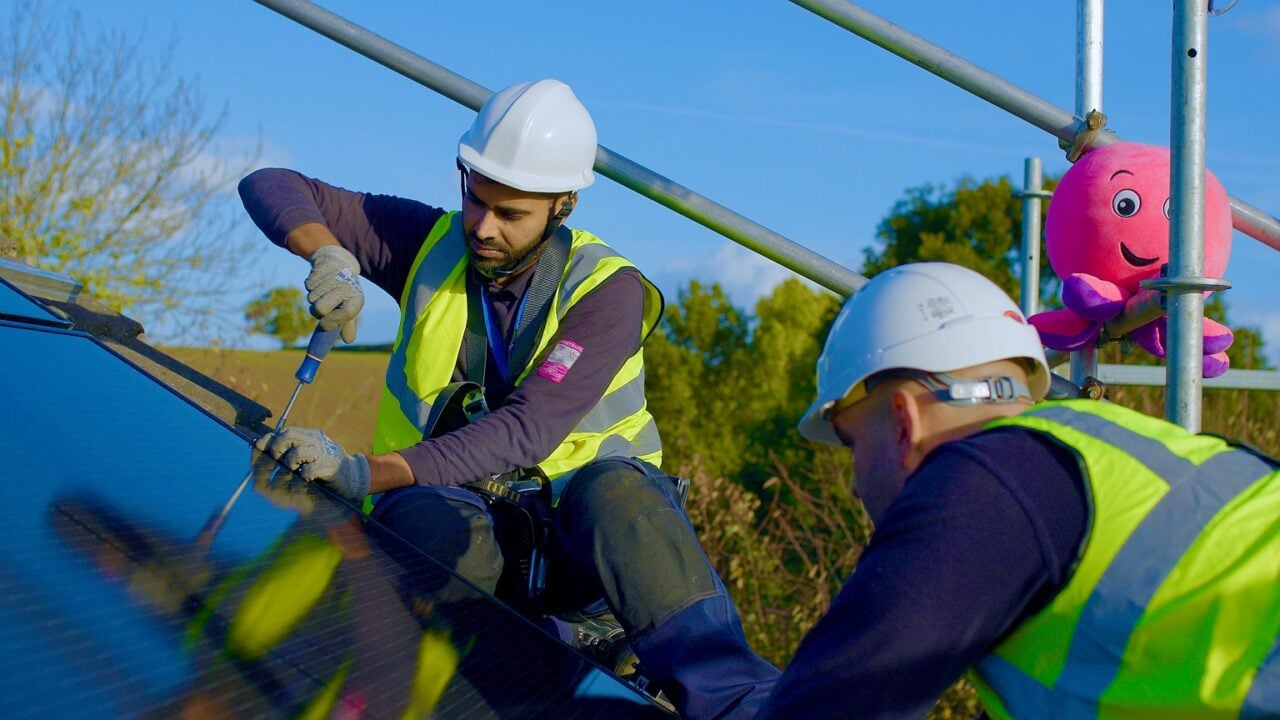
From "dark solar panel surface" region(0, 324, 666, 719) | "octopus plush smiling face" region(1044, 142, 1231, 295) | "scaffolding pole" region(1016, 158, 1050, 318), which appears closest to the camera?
"dark solar panel surface" region(0, 324, 666, 719)

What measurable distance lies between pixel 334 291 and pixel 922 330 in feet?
5.32

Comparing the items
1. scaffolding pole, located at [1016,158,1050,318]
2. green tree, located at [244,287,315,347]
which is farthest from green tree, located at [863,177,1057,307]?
scaffolding pole, located at [1016,158,1050,318]

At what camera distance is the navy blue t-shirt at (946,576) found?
5.37 feet

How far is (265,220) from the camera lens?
3.51 metres

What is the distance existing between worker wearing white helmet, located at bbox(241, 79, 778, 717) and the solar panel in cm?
56

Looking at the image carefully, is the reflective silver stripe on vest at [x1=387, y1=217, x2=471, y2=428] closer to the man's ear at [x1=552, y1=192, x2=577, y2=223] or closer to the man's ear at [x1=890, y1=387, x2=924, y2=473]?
the man's ear at [x1=552, y1=192, x2=577, y2=223]

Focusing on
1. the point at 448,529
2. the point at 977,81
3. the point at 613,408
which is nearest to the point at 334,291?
the point at 448,529

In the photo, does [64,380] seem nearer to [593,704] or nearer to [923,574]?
[593,704]

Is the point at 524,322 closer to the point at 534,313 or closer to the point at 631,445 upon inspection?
the point at 534,313

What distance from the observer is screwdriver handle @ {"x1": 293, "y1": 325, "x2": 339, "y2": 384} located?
3078mm

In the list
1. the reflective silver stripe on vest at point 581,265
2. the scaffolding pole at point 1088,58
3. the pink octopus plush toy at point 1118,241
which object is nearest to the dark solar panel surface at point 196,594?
the reflective silver stripe on vest at point 581,265

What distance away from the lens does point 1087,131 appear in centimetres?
343

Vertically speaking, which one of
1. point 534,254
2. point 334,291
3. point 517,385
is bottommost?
point 517,385

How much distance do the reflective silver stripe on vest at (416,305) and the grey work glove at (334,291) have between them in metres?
0.25
